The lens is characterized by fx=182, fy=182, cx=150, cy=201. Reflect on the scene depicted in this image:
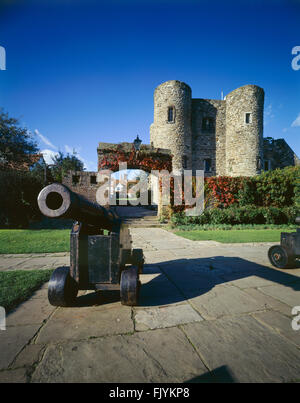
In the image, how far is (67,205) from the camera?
56.9 inches

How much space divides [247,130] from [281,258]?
20.0 meters

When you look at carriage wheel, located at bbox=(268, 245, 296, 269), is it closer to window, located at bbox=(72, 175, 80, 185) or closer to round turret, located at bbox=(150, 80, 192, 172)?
window, located at bbox=(72, 175, 80, 185)

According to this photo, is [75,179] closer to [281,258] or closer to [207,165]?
[281,258]

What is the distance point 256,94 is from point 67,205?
962 inches

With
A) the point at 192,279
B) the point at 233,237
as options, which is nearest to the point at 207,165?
the point at 233,237

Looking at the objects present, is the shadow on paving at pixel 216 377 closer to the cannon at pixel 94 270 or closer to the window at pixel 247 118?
the cannon at pixel 94 270

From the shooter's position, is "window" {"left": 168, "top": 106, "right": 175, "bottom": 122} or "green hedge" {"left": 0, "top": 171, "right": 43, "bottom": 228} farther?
"window" {"left": 168, "top": 106, "right": 175, "bottom": 122}

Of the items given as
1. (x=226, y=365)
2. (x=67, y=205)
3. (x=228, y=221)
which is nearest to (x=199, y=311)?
(x=226, y=365)

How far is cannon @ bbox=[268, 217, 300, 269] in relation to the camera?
3234mm

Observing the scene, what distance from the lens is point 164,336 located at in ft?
5.14

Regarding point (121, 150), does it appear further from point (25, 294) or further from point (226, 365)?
point (226, 365)

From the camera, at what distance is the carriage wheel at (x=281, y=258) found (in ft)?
10.8

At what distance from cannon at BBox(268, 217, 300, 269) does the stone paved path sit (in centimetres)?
71
